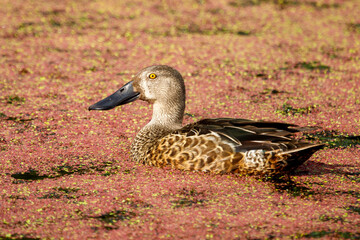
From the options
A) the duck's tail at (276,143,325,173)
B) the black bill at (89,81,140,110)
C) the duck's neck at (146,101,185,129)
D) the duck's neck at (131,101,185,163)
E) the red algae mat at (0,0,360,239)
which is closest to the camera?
the red algae mat at (0,0,360,239)

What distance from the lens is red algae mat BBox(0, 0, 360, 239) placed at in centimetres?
343

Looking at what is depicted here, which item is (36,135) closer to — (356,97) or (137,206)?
(137,206)

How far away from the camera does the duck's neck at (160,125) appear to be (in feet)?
14.6

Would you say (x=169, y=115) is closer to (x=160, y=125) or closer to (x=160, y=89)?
(x=160, y=125)

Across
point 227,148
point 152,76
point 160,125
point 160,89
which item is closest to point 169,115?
point 160,125

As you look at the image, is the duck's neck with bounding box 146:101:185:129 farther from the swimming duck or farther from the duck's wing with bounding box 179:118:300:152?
the duck's wing with bounding box 179:118:300:152

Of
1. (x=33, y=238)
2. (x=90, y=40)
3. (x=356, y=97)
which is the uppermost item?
(x=90, y=40)

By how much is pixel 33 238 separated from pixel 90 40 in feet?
16.6

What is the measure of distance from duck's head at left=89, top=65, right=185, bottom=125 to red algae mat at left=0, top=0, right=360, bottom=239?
18.7 inches

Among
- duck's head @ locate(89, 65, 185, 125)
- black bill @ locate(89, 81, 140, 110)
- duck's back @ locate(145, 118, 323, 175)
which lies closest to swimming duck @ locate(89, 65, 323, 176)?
duck's back @ locate(145, 118, 323, 175)

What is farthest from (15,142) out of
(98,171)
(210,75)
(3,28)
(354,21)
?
(354,21)

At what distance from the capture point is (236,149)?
3.99 metres

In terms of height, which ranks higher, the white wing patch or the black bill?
the black bill

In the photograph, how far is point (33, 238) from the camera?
314cm
